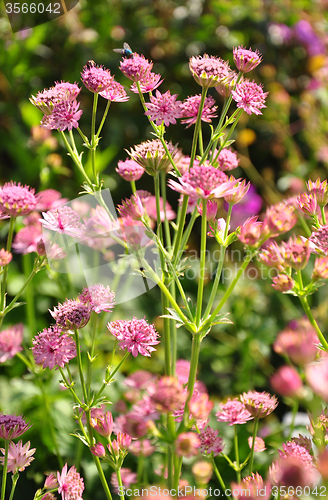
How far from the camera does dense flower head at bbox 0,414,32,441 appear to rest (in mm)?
566

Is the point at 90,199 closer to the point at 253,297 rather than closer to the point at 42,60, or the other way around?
the point at 253,297

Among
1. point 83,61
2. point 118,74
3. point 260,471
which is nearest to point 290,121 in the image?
point 118,74

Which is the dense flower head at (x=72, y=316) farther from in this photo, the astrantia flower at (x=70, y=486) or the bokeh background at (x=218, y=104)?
the bokeh background at (x=218, y=104)

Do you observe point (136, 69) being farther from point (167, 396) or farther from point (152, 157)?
point (167, 396)

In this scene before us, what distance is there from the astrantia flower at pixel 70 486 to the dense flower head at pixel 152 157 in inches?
16.8

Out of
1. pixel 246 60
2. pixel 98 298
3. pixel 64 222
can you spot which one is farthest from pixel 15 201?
pixel 246 60

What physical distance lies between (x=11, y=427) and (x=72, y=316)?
17 cm

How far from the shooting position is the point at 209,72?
1.98 feet

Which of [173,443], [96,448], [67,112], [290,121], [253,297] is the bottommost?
[253,297]

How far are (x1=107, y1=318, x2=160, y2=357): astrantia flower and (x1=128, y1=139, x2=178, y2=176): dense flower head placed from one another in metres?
0.22

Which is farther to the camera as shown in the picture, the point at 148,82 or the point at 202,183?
the point at 148,82

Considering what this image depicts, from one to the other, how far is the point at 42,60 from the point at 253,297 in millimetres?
1540

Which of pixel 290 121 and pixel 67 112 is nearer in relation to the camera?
pixel 67 112

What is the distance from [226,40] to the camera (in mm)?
2088
